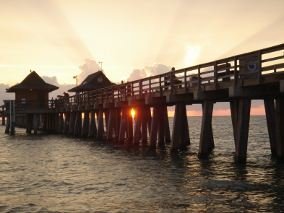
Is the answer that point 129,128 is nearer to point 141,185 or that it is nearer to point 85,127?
point 85,127

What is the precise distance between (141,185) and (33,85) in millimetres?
45234

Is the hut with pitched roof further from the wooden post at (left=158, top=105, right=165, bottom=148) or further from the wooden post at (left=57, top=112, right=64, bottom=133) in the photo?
the wooden post at (left=158, top=105, right=165, bottom=148)

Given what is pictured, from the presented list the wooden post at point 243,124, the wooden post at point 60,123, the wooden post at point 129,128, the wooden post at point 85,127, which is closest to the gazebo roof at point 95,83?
the wooden post at point 60,123

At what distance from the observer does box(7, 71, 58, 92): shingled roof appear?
57312 mm

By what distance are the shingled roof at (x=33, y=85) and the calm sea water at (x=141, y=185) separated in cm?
3526

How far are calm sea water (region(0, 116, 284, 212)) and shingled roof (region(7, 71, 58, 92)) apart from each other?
35.3m

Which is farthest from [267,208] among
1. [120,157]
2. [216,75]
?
[120,157]

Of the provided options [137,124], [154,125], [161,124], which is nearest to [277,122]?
[154,125]

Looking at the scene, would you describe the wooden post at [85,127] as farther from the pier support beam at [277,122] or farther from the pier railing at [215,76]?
the pier support beam at [277,122]

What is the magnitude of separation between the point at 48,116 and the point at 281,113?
44.6 m

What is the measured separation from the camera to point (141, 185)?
49.4 feet

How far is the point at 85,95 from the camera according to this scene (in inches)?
1731

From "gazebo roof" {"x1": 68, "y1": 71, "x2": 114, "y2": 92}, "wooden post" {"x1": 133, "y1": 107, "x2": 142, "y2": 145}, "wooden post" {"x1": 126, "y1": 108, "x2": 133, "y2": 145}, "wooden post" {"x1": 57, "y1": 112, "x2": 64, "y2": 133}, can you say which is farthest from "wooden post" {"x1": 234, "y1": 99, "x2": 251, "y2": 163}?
"wooden post" {"x1": 57, "y1": 112, "x2": 64, "y2": 133}

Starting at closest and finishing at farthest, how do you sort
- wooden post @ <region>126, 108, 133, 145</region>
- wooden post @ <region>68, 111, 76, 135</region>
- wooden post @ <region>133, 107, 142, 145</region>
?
wooden post @ <region>133, 107, 142, 145</region> < wooden post @ <region>126, 108, 133, 145</region> < wooden post @ <region>68, 111, 76, 135</region>
